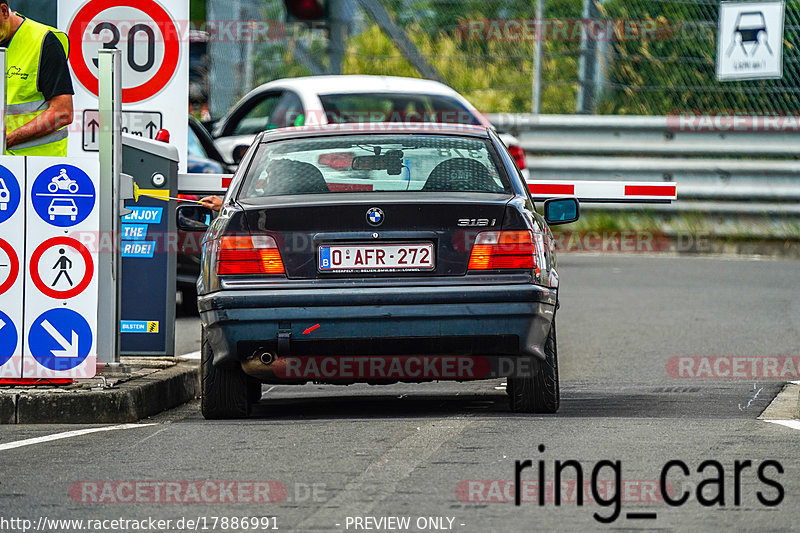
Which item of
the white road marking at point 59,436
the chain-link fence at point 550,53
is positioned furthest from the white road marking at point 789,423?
the chain-link fence at point 550,53

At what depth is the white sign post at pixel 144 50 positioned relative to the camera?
996cm

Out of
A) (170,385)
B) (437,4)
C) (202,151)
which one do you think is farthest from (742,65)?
(170,385)

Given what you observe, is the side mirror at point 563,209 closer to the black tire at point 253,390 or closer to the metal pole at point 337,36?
the black tire at point 253,390

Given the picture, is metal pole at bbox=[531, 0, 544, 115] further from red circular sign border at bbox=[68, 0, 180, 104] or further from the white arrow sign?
the white arrow sign

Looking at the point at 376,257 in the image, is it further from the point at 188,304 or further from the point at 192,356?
the point at 188,304

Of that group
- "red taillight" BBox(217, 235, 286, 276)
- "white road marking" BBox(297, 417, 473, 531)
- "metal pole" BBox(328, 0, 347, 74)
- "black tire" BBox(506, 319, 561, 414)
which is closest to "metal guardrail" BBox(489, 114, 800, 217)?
"metal pole" BBox(328, 0, 347, 74)

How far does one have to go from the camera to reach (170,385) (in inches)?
342

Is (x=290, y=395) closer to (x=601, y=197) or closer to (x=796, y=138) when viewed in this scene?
(x=601, y=197)

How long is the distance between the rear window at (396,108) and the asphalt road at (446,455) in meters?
4.84

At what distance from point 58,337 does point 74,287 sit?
24 cm

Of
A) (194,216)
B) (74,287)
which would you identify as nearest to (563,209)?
(194,216)

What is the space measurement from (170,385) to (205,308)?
1265 millimetres

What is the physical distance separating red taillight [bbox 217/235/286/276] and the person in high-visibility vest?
1551 millimetres

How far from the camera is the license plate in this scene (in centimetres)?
738
